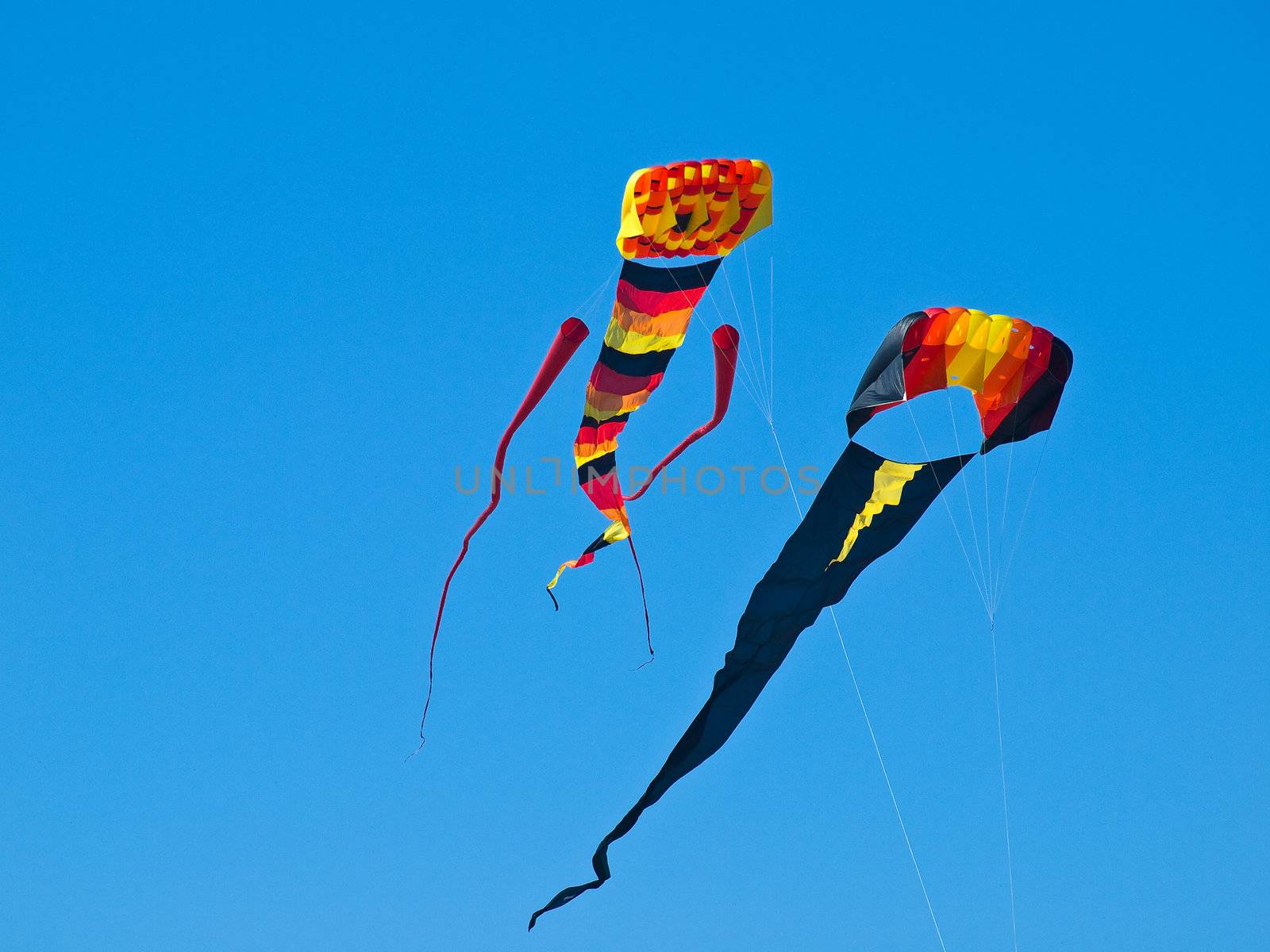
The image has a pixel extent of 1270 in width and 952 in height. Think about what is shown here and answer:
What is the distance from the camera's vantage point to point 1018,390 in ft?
67.3

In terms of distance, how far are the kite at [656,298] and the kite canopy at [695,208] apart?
11mm

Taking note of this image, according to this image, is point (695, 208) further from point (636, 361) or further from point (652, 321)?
point (636, 361)

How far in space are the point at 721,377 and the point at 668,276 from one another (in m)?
1.42

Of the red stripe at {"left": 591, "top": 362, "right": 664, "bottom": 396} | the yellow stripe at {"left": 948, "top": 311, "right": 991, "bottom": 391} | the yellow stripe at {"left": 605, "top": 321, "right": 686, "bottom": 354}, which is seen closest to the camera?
the yellow stripe at {"left": 948, "top": 311, "right": 991, "bottom": 391}

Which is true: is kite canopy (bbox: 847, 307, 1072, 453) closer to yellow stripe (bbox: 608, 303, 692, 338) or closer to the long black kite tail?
the long black kite tail

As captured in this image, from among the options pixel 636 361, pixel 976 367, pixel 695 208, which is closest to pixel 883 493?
pixel 976 367

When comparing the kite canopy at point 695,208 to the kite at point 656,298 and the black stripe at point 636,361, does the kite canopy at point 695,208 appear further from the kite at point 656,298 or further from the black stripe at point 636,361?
the black stripe at point 636,361

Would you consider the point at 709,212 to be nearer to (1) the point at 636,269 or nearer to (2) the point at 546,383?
(1) the point at 636,269

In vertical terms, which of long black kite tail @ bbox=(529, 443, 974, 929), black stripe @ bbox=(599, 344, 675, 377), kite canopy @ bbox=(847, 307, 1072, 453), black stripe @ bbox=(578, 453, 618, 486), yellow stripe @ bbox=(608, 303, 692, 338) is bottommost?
long black kite tail @ bbox=(529, 443, 974, 929)

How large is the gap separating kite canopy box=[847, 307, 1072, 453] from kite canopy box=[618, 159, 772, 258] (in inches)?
88.3

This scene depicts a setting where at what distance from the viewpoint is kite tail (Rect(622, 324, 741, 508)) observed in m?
22.0

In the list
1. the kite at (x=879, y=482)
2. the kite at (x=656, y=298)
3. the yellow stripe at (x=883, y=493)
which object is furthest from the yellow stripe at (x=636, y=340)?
the yellow stripe at (x=883, y=493)

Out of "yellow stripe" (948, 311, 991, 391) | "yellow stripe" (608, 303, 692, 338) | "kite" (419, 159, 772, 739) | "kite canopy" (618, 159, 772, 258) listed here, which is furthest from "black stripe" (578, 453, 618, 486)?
"yellow stripe" (948, 311, 991, 391)

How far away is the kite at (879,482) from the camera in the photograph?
772 inches
